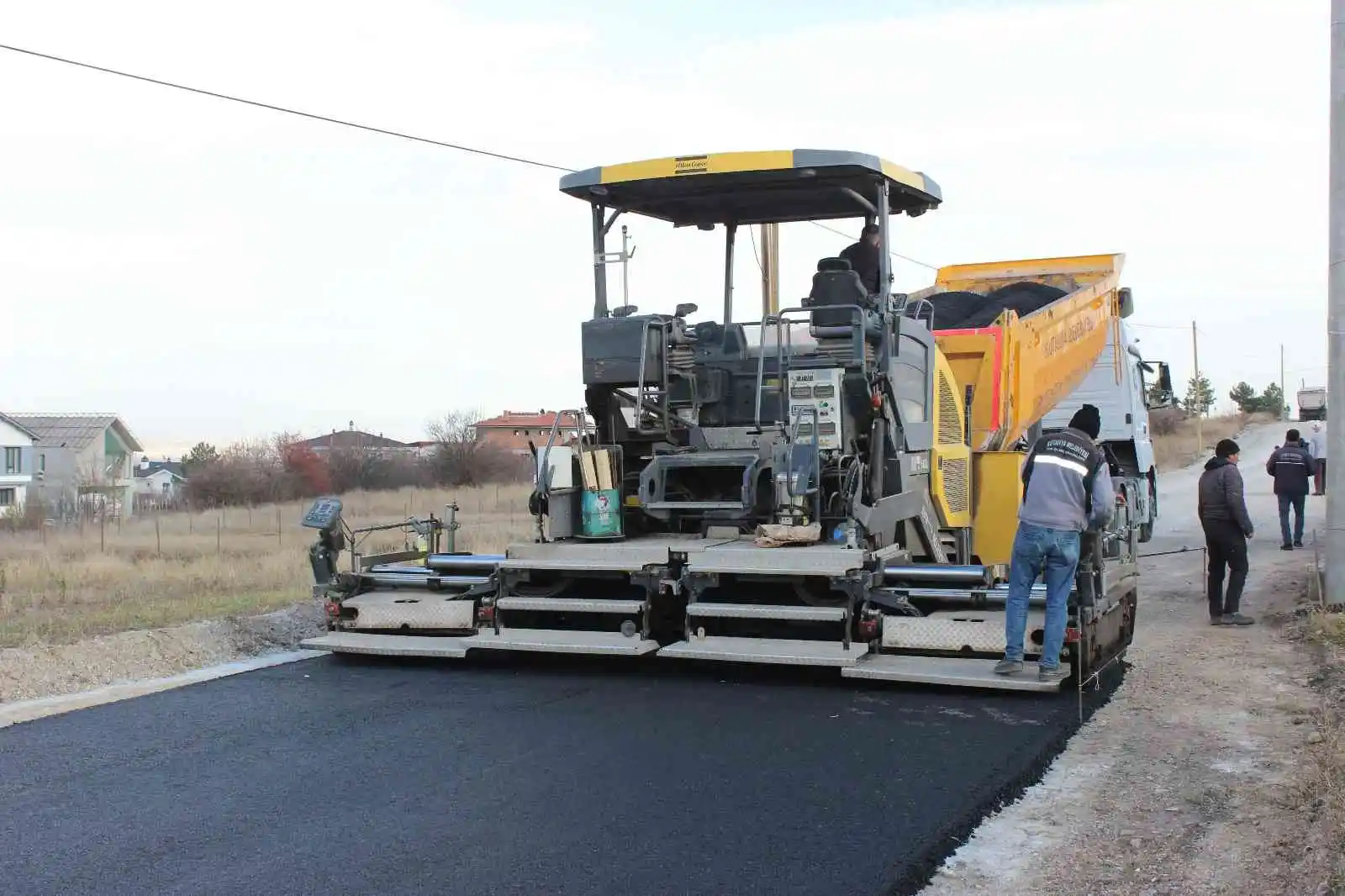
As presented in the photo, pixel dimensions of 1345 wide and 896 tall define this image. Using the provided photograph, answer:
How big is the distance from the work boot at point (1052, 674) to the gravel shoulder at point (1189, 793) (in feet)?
0.88

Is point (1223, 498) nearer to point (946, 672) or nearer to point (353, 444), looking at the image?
point (946, 672)

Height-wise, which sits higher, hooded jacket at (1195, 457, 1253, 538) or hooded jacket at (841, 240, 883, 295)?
hooded jacket at (841, 240, 883, 295)

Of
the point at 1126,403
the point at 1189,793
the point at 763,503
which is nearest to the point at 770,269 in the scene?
the point at 763,503

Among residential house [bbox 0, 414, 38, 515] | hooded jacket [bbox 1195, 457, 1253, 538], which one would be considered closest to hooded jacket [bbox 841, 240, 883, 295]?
hooded jacket [bbox 1195, 457, 1253, 538]

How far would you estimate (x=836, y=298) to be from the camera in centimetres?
845

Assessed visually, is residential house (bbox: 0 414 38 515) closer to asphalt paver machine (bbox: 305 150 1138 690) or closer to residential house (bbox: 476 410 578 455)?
residential house (bbox: 476 410 578 455)

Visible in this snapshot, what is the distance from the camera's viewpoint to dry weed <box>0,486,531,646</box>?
10883mm

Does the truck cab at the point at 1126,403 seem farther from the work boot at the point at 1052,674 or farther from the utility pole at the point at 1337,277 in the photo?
the work boot at the point at 1052,674

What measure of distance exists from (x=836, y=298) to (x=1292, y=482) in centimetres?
988

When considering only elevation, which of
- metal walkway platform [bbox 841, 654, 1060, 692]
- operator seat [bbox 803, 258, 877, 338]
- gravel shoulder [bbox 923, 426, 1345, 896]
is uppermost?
operator seat [bbox 803, 258, 877, 338]

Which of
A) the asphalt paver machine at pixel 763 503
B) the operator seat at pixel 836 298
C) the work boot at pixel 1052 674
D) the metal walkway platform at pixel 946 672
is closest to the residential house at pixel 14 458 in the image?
the asphalt paver machine at pixel 763 503

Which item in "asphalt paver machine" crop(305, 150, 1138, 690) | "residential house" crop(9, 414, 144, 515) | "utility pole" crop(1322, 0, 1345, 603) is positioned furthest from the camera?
"residential house" crop(9, 414, 144, 515)

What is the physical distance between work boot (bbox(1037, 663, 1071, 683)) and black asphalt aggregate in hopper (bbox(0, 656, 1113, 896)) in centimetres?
17

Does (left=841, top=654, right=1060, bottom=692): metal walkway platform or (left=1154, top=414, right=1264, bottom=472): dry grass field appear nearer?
(left=841, top=654, right=1060, bottom=692): metal walkway platform
